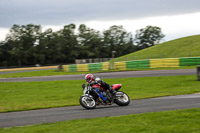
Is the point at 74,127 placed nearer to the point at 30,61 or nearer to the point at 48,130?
the point at 48,130

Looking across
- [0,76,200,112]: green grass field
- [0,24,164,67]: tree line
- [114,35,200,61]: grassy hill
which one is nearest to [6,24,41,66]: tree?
[0,24,164,67]: tree line

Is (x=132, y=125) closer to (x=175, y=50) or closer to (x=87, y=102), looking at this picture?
(x=87, y=102)

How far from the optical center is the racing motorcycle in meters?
10.6

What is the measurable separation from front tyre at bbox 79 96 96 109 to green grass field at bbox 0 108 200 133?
2.22 m

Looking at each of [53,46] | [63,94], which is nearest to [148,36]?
[53,46]

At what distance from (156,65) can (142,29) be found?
291ft

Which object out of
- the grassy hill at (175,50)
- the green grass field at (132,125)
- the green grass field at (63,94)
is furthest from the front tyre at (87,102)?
the grassy hill at (175,50)

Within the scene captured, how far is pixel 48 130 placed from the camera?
711 centimetres

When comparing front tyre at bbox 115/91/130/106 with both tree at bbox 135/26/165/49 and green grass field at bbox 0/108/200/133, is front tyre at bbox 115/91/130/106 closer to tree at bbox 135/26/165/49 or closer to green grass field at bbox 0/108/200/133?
green grass field at bbox 0/108/200/133

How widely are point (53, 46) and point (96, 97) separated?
279 ft

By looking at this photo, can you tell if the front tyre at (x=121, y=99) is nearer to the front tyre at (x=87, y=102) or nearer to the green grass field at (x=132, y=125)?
the front tyre at (x=87, y=102)

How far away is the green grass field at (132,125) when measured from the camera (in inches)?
259

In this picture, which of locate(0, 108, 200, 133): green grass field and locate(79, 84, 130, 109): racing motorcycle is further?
locate(79, 84, 130, 109): racing motorcycle

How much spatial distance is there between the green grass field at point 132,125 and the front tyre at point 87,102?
7.28 feet
